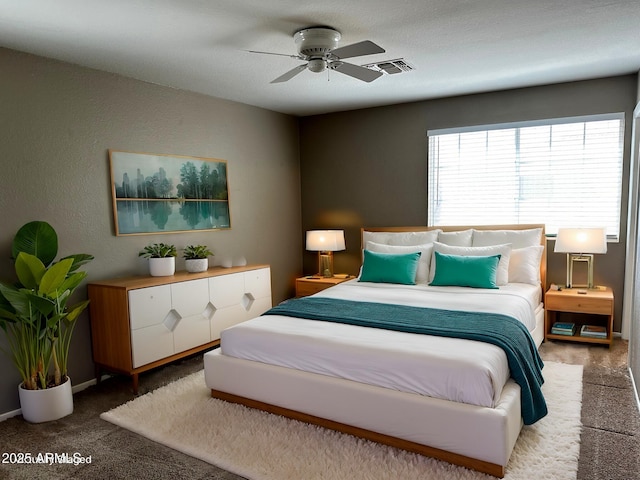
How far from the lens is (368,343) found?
101 inches

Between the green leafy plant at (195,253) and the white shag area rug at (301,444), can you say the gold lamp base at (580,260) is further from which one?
the green leafy plant at (195,253)

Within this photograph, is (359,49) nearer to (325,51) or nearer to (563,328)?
(325,51)

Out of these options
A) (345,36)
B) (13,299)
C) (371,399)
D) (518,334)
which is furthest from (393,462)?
(345,36)

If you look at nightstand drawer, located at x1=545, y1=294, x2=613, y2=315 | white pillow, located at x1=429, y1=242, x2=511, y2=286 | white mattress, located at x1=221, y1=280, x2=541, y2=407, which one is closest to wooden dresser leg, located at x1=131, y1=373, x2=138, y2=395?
white mattress, located at x1=221, y1=280, x2=541, y2=407

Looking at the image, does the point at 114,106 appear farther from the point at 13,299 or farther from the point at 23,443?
the point at 23,443

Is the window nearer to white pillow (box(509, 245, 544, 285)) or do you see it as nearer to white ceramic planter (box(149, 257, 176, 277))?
white pillow (box(509, 245, 544, 285))

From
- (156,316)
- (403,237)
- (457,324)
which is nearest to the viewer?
(457,324)

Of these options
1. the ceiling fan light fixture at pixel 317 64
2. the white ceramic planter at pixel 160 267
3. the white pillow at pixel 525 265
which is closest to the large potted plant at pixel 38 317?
the white ceramic planter at pixel 160 267

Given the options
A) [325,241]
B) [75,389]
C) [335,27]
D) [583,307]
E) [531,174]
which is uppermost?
[335,27]

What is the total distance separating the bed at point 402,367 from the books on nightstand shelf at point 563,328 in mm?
263

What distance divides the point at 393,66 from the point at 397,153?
1.68 metres

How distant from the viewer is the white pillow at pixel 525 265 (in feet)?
13.4

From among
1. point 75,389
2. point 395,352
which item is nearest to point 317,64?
point 395,352

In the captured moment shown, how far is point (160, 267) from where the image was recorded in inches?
147
